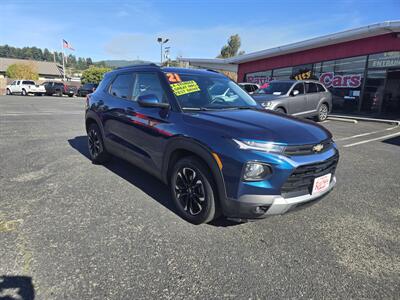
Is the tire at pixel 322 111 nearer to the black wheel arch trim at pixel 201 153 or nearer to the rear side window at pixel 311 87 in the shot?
the rear side window at pixel 311 87

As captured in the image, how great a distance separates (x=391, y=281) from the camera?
2.41 metres

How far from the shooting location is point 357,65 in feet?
52.2

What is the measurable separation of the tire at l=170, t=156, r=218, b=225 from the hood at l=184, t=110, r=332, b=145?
44 centimetres

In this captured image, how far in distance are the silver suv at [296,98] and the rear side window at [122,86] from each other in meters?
6.00

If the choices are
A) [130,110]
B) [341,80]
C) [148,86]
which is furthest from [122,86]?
[341,80]

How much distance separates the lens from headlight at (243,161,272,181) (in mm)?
2609

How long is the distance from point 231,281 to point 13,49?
602 feet

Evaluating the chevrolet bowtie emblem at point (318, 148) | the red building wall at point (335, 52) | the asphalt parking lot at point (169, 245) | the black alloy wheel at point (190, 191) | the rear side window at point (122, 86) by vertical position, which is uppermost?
the red building wall at point (335, 52)

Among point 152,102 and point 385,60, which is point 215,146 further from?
point 385,60

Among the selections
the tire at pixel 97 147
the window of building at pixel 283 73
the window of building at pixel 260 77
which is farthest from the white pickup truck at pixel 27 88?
the tire at pixel 97 147

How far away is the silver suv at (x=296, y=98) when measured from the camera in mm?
10000

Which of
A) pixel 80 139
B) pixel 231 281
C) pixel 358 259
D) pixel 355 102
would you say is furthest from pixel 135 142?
pixel 355 102

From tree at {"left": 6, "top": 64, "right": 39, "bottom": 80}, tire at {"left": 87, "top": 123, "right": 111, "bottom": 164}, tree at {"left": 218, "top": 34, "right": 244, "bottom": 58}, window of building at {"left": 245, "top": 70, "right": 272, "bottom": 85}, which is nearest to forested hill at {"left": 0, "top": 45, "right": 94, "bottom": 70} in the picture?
tree at {"left": 6, "top": 64, "right": 39, "bottom": 80}

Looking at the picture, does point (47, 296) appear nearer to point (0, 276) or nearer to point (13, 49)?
point (0, 276)
